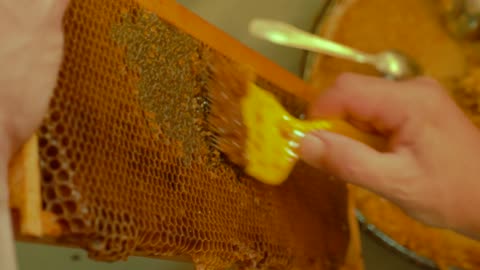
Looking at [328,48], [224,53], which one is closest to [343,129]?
[224,53]

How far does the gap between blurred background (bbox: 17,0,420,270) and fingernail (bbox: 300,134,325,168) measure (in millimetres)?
515

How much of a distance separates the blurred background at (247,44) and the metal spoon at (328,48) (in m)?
0.16

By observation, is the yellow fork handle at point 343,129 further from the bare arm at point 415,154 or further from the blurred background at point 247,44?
the blurred background at point 247,44

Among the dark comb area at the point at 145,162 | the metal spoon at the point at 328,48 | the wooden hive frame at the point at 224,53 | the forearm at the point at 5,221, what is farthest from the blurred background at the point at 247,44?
the forearm at the point at 5,221

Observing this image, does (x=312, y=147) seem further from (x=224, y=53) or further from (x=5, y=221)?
(x=5, y=221)

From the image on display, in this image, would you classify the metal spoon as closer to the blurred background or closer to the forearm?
the blurred background

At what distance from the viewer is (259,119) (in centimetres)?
69

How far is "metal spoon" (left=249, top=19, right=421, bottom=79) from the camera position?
3.14 feet

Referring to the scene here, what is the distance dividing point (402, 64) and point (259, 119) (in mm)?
550

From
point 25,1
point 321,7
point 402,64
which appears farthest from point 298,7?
point 25,1

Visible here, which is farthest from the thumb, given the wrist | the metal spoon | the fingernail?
the metal spoon

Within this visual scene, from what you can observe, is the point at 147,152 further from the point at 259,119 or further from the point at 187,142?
the point at 259,119

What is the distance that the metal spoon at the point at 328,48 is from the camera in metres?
0.96

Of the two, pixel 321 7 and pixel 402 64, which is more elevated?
pixel 321 7
